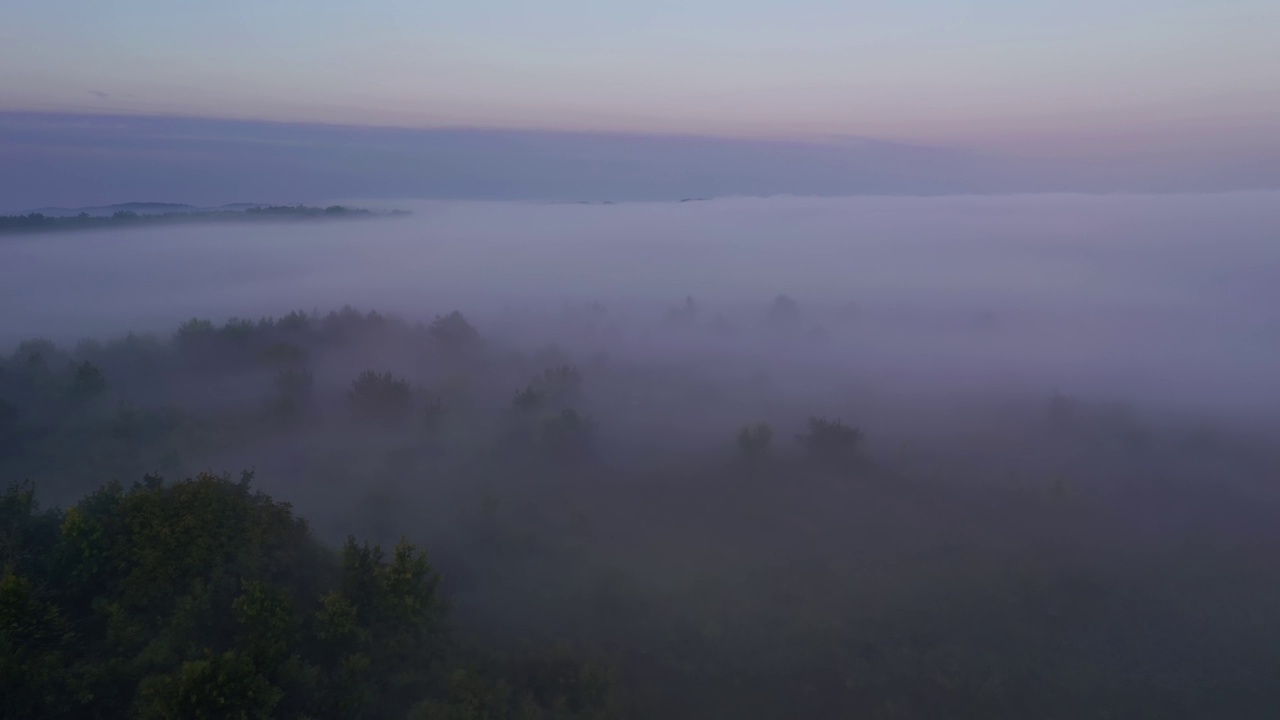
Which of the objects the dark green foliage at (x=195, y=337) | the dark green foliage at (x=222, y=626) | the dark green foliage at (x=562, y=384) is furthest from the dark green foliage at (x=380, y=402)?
the dark green foliage at (x=222, y=626)

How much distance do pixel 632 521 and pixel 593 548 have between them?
10.4 ft

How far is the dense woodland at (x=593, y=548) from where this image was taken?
17016 millimetres

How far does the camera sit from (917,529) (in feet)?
110

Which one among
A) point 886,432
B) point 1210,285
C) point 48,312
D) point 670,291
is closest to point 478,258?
point 670,291

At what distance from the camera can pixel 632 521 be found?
34.4 metres

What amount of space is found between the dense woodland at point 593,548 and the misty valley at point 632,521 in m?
0.13

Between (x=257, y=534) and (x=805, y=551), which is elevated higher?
(x=257, y=534)

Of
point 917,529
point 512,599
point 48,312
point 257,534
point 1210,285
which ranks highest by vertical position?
point 1210,285

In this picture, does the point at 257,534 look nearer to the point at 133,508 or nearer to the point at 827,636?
the point at 133,508

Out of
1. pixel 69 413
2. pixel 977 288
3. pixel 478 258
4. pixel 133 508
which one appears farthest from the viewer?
pixel 478 258

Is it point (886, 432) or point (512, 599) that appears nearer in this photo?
point (512, 599)

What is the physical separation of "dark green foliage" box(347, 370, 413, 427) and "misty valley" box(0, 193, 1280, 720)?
19cm

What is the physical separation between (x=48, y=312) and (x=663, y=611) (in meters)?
97.5

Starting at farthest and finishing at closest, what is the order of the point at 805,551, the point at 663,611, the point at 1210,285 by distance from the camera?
the point at 1210,285 < the point at 805,551 < the point at 663,611
